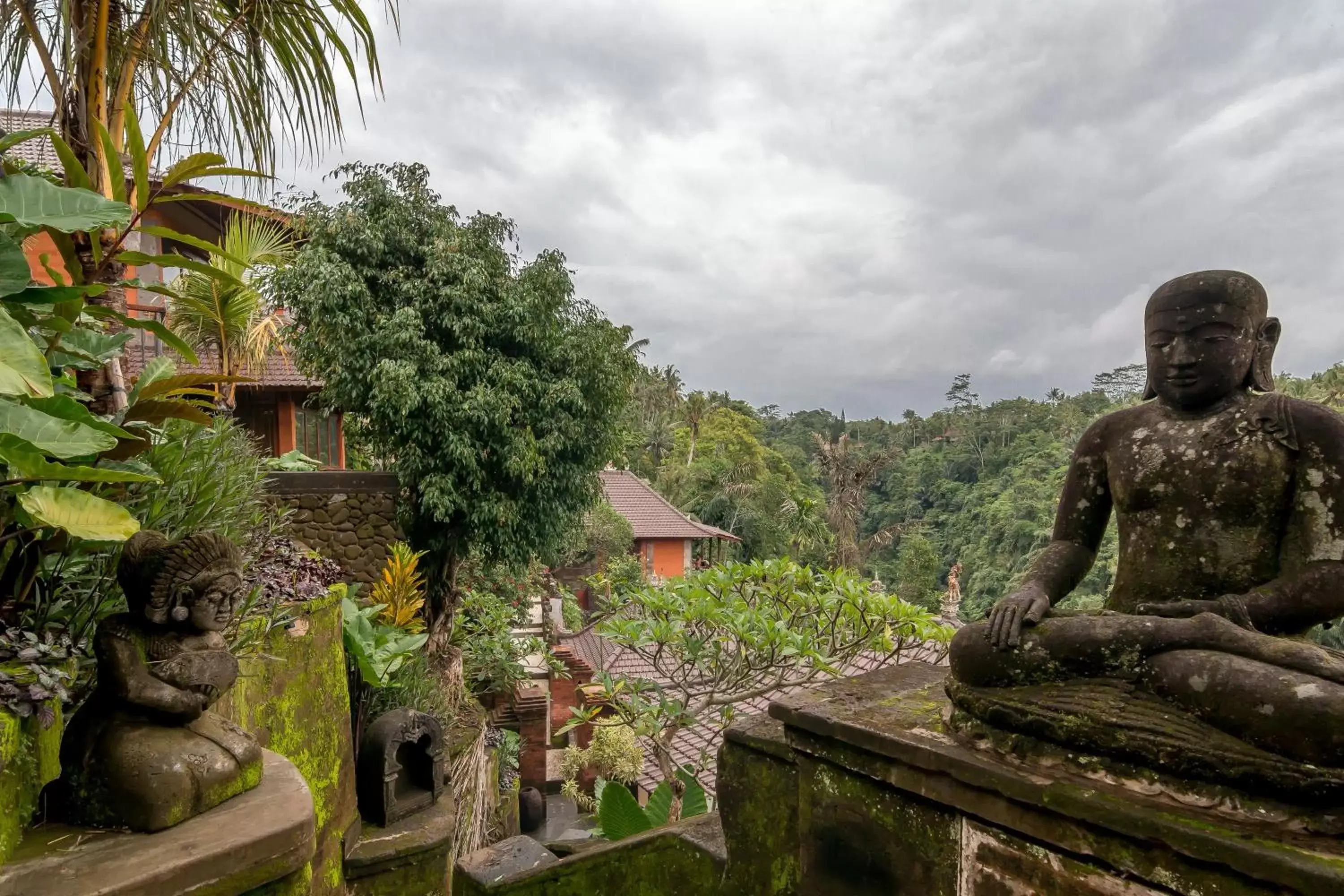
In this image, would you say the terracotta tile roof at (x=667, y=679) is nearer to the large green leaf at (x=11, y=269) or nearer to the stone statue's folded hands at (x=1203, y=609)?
the stone statue's folded hands at (x=1203, y=609)

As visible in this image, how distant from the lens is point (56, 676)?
75.7 inches

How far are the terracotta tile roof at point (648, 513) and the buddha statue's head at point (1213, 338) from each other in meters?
19.5

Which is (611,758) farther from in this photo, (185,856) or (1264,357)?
(1264,357)

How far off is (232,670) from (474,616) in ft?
24.2

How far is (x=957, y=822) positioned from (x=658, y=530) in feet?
67.3

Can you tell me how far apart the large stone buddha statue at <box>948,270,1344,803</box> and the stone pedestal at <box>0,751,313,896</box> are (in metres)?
1.87

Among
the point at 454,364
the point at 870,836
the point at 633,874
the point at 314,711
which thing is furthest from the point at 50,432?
the point at 454,364

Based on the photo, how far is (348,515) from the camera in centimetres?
706

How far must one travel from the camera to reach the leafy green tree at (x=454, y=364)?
6.88m

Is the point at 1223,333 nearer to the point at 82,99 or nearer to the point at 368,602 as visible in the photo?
the point at 82,99

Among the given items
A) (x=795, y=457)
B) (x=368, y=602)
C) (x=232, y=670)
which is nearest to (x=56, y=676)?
(x=232, y=670)

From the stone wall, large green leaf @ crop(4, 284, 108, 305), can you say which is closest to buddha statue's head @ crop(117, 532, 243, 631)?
large green leaf @ crop(4, 284, 108, 305)

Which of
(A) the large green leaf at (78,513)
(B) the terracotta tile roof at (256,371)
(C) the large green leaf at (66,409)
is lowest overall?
(A) the large green leaf at (78,513)

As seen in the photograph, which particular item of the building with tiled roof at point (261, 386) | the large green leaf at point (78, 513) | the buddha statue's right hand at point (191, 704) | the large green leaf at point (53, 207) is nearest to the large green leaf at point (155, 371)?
the large green leaf at point (53, 207)
